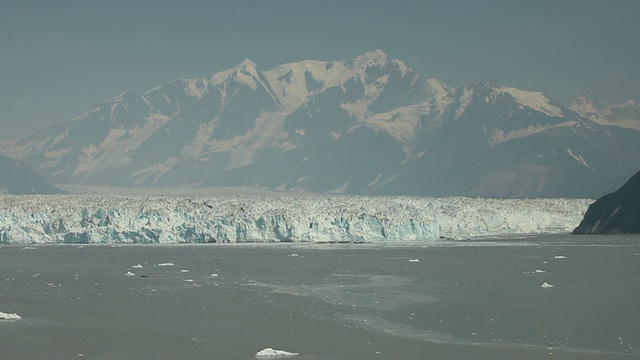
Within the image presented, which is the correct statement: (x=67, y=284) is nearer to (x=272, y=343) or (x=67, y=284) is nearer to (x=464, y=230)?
(x=272, y=343)

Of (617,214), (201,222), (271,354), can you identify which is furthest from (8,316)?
(617,214)

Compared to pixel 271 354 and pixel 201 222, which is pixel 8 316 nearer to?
pixel 271 354

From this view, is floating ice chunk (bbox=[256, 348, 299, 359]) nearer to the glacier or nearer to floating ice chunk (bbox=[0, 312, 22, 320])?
floating ice chunk (bbox=[0, 312, 22, 320])

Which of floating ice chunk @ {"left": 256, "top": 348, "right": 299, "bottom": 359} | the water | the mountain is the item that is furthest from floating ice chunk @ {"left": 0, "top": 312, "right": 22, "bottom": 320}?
the mountain

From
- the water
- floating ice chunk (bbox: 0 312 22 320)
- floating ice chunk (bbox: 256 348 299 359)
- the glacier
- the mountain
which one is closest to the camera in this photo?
floating ice chunk (bbox: 256 348 299 359)

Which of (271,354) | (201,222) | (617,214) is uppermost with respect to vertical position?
(617,214)
